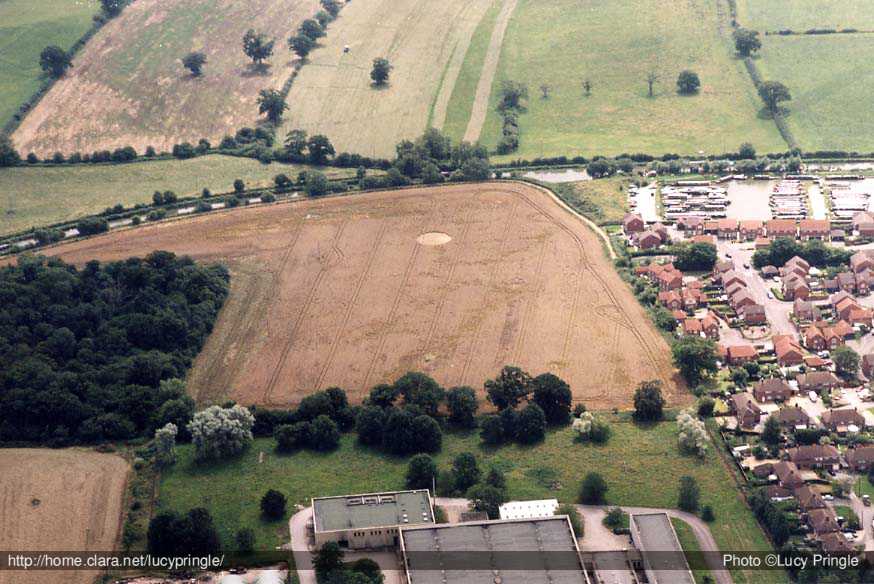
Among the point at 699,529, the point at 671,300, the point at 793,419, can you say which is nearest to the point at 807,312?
the point at 671,300

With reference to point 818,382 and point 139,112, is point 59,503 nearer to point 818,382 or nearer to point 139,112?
point 818,382

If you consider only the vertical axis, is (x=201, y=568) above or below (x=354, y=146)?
above

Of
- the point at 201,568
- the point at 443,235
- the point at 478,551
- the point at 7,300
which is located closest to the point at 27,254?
the point at 7,300

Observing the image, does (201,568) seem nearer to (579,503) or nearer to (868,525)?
(579,503)

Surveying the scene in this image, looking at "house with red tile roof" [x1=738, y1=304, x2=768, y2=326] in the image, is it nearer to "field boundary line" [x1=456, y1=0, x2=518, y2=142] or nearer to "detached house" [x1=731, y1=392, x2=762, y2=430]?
"detached house" [x1=731, y1=392, x2=762, y2=430]

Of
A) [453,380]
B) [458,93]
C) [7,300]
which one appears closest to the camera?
[453,380]

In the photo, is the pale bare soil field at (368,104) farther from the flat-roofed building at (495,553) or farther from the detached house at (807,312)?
the flat-roofed building at (495,553)
